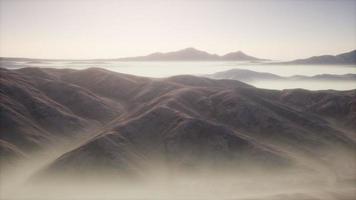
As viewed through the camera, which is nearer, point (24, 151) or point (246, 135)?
point (24, 151)

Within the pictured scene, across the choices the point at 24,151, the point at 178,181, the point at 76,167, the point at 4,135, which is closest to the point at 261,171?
the point at 178,181

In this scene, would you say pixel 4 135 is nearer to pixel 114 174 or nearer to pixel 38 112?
pixel 38 112

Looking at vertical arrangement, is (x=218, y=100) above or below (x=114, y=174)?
above

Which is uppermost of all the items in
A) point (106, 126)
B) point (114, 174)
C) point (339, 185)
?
point (106, 126)

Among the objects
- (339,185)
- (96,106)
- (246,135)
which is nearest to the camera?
(339,185)

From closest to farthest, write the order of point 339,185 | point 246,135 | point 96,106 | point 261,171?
1. point 339,185
2. point 261,171
3. point 246,135
4. point 96,106

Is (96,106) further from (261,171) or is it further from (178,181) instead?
(261,171)

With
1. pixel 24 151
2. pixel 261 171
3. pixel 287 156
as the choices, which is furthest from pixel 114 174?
pixel 287 156
